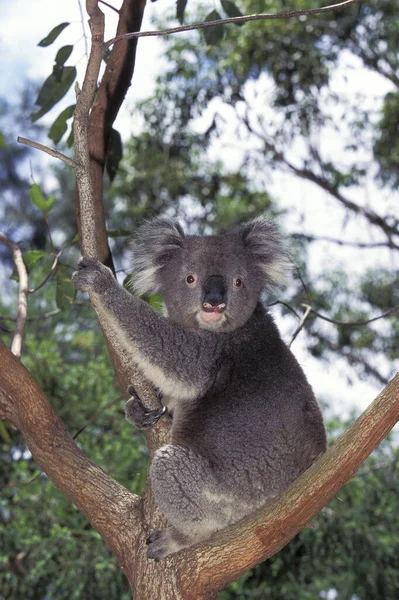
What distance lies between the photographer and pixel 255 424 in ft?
8.57

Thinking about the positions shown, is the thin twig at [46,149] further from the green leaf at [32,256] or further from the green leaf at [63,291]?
the green leaf at [63,291]

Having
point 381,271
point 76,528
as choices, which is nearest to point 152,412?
point 76,528

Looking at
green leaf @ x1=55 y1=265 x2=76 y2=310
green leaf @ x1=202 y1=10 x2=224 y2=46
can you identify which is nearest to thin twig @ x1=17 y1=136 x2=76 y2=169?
green leaf @ x1=55 y1=265 x2=76 y2=310

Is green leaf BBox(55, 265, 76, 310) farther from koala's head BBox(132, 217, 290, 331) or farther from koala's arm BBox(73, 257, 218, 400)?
koala's arm BBox(73, 257, 218, 400)

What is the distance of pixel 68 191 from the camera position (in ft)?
32.0

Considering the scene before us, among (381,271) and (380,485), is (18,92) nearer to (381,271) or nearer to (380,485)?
(381,271)

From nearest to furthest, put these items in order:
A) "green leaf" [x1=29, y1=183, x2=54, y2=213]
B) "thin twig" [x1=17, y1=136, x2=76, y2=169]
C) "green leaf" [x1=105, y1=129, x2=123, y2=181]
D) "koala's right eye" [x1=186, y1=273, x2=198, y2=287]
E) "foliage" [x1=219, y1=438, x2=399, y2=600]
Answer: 1. "thin twig" [x1=17, y1=136, x2=76, y2=169]
2. "koala's right eye" [x1=186, y1=273, x2=198, y2=287]
3. "green leaf" [x1=29, y1=183, x2=54, y2=213]
4. "green leaf" [x1=105, y1=129, x2=123, y2=181]
5. "foliage" [x1=219, y1=438, x2=399, y2=600]

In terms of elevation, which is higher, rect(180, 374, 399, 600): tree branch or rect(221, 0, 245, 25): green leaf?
rect(221, 0, 245, 25): green leaf

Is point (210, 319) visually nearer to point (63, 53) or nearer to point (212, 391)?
point (212, 391)

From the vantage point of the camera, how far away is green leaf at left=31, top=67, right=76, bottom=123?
10.9 ft

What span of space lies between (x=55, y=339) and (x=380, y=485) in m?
2.87

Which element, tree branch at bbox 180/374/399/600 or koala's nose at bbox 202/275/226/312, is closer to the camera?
tree branch at bbox 180/374/399/600

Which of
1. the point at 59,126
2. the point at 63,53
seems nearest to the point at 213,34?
the point at 63,53

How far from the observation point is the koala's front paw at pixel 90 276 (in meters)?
2.44
